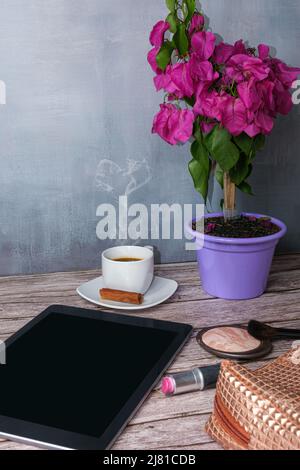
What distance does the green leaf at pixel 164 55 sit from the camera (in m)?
1.10

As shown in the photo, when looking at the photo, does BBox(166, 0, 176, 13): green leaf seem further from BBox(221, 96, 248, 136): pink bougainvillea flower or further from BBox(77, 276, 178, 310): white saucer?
BBox(77, 276, 178, 310): white saucer

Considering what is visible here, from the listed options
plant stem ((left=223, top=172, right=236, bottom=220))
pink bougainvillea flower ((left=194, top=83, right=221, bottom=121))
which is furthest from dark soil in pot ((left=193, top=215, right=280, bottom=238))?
pink bougainvillea flower ((left=194, top=83, right=221, bottom=121))

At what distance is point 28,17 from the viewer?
1.21 meters

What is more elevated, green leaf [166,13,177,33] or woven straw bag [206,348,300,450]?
green leaf [166,13,177,33]

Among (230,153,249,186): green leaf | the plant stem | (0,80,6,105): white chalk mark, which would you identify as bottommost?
the plant stem

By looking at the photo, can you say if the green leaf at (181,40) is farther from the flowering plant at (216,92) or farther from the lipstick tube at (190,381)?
the lipstick tube at (190,381)

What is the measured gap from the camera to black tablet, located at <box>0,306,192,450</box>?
715mm

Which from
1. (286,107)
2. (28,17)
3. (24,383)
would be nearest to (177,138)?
(286,107)

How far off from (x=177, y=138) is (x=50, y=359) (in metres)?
0.49

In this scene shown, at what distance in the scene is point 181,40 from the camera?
3.58 ft

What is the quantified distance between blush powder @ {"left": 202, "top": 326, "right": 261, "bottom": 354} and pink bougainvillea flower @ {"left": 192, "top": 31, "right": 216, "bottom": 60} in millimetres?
522

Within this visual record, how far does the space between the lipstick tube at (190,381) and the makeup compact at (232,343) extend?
0.27ft

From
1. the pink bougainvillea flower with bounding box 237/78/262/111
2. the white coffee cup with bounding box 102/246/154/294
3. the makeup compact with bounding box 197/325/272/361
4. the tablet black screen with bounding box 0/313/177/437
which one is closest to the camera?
the tablet black screen with bounding box 0/313/177/437

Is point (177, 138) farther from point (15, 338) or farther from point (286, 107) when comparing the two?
point (15, 338)
